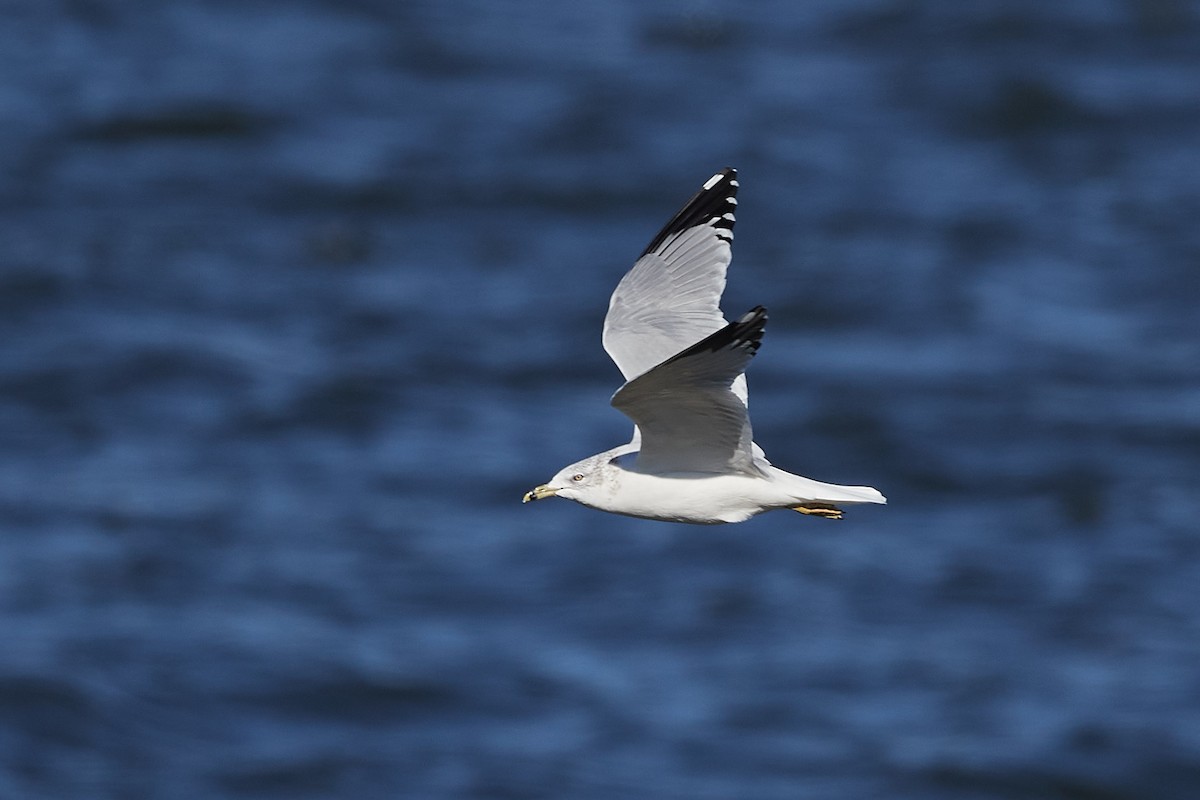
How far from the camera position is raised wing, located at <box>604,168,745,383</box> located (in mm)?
9906

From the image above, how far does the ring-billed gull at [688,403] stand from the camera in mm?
8250

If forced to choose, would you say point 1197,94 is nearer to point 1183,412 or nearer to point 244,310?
point 1183,412

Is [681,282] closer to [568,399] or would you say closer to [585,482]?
[585,482]

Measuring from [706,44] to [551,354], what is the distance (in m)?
12.4

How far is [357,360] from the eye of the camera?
3347cm

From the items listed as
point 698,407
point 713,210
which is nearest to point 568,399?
point 713,210

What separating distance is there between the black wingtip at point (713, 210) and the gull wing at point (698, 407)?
1.37 meters

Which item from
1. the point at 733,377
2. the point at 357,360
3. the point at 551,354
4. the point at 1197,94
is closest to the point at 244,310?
the point at 357,360

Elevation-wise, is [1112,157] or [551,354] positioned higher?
[1112,157]

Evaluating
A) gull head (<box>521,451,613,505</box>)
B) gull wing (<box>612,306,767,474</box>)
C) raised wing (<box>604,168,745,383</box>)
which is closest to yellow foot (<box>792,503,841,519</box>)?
gull wing (<box>612,306,767,474</box>)

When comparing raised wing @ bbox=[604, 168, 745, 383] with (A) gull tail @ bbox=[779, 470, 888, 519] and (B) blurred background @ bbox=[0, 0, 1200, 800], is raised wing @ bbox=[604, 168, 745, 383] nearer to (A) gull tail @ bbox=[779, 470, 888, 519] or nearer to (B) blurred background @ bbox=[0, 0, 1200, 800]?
(A) gull tail @ bbox=[779, 470, 888, 519]

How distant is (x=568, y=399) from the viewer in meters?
31.8

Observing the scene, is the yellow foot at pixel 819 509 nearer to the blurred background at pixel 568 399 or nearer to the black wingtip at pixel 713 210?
the black wingtip at pixel 713 210

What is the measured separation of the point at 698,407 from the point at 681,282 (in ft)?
5.58
